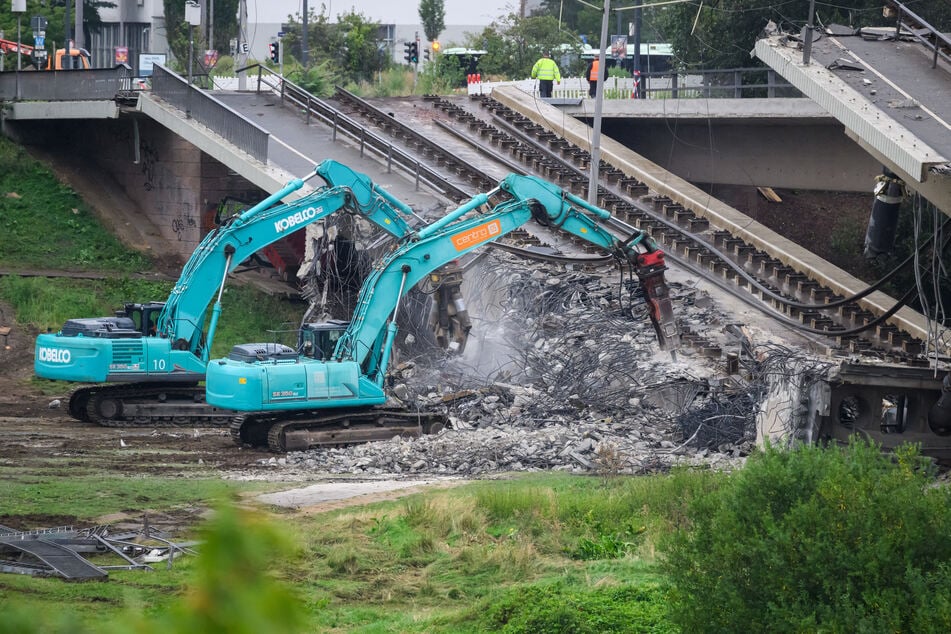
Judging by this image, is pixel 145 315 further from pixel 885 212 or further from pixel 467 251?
pixel 885 212

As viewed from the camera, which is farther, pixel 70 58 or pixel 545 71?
pixel 70 58

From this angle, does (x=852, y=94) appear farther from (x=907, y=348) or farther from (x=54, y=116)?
(x=54, y=116)

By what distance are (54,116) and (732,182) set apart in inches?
856

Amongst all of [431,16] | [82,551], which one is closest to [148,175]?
[82,551]

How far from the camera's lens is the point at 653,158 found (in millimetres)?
42594

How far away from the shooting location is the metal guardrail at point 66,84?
Result: 36531 millimetres

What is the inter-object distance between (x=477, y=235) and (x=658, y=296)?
12.8 ft

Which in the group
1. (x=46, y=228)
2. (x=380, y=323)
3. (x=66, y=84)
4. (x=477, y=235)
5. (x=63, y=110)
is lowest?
(x=380, y=323)

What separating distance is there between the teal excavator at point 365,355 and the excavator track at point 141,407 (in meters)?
1.99

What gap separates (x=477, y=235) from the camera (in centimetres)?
2333

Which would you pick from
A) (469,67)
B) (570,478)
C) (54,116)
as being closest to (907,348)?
(570,478)

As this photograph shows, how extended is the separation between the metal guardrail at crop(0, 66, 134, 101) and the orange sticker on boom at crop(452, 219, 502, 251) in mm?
17551

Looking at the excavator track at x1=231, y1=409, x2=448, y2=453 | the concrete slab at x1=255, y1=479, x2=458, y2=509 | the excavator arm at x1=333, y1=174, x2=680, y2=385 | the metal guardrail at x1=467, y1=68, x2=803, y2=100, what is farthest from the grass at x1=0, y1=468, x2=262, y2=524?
the metal guardrail at x1=467, y1=68, x2=803, y2=100

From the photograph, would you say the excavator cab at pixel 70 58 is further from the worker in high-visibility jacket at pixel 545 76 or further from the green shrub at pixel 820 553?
the green shrub at pixel 820 553
